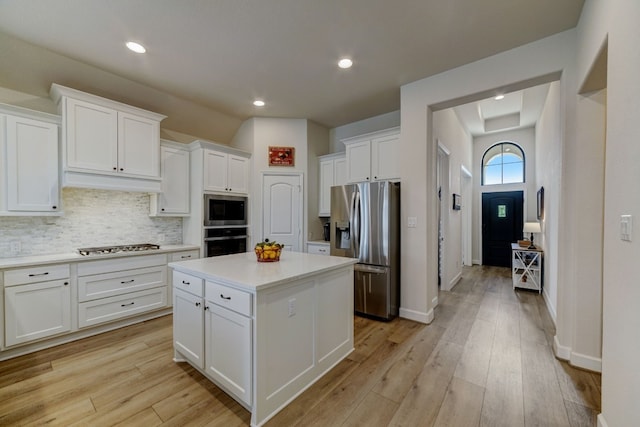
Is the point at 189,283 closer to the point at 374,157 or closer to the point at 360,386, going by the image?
the point at 360,386

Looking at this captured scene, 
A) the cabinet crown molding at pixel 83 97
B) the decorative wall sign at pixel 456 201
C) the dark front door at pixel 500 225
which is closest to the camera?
the cabinet crown molding at pixel 83 97

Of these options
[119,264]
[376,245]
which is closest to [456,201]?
[376,245]

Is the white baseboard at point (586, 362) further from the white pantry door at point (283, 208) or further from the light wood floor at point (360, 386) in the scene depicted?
the white pantry door at point (283, 208)

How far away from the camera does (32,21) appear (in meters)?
2.20

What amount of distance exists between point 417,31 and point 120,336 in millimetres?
4283

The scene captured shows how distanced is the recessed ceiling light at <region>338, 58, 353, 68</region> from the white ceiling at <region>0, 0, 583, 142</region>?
0.22 feet

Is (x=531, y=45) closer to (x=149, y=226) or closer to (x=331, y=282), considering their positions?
(x=331, y=282)

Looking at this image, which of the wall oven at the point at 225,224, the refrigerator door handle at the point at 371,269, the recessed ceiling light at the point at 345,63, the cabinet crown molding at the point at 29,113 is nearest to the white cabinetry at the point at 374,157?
the recessed ceiling light at the point at 345,63

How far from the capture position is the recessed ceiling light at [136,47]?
97.9 inches

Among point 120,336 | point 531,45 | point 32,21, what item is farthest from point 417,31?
point 120,336

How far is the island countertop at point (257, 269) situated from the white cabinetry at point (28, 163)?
6.03 feet

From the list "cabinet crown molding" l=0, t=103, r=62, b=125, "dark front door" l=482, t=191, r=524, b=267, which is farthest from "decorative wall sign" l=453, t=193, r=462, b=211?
"cabinet crown molding" l=0, t=103, r=62, b=125

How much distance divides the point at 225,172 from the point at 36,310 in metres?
2.54

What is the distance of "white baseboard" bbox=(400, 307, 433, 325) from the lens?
3.13 meters
